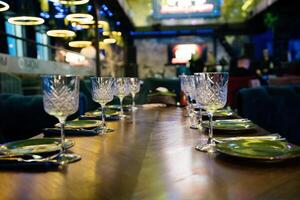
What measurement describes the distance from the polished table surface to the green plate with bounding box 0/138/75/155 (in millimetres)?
68

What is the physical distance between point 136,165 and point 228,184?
9.0 inches

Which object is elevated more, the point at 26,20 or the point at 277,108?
the point at 26,20

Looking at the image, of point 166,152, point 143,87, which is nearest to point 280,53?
point 143,87

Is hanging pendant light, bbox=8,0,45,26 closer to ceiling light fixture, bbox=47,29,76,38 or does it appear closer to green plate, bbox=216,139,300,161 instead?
ceiling light fixture, bbox=47,29,76,38

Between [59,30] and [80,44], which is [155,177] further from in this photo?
[80,44]

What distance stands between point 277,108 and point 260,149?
1.24m

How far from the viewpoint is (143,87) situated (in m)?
3.89

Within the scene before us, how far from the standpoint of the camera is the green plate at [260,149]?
0.76 meters

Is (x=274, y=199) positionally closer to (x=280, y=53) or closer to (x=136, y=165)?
(x=136, y=165)

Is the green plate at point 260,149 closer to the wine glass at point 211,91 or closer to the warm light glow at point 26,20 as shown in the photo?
the wine glass at point 211,91

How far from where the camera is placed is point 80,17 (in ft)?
13.0

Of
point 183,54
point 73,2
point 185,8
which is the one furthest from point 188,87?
point 185,8

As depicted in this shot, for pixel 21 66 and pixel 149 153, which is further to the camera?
pixel 21 66

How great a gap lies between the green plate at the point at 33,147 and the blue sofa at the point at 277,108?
1429 mm
